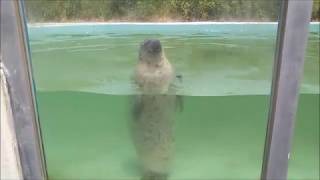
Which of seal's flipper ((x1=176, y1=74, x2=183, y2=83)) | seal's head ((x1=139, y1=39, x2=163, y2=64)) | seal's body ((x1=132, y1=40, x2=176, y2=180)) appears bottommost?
seal's body ((x1=132, y1=40, x2=176, y2=180))

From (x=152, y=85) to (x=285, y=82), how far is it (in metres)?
0.86

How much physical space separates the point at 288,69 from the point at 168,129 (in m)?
0.75

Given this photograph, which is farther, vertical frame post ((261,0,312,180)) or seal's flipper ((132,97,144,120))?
seal's flipper ((132,97,144,120))

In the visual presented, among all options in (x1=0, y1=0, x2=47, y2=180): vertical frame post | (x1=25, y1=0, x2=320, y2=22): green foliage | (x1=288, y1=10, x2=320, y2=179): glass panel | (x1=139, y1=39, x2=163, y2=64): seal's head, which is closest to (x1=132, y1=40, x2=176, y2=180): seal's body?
(x1=139, y1=39, x2=163, y2=64): seal's head

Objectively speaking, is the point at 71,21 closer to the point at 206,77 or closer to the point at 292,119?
the point at 206,77

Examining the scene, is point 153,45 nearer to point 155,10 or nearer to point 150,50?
point 150,50

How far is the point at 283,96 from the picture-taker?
49.0 inches

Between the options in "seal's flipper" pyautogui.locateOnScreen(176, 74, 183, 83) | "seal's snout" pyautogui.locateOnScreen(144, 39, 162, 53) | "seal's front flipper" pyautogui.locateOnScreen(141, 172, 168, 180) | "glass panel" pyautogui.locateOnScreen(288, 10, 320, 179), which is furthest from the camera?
"glass panel" pyautogui.locateOnScreen(288, 10, 320, 179)

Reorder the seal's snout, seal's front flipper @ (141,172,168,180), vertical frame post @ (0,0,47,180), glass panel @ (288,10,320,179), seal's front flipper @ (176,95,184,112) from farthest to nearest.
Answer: glass panel @ (288,10,320,179), seal's front flipper @ (141,172,168,180), seal's front flipper @ (176,95,184,112), the seal's snout, vertical frame post @ (0,0,47,180)

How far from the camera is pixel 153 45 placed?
61.1 inches

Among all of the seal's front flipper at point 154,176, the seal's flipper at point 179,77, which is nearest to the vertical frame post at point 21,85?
the seal's flipper at point 179,77

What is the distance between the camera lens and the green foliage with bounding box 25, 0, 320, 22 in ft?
4.39

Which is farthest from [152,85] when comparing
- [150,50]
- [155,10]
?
[155,10]

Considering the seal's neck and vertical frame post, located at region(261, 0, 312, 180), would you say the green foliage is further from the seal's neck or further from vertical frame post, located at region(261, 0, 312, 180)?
the seal's neck
